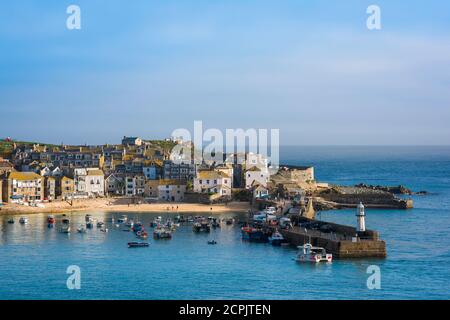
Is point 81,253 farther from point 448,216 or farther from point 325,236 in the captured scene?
point 448,216

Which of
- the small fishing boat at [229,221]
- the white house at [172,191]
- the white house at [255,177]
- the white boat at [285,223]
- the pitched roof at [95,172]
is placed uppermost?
the pitched roof at [95,172]

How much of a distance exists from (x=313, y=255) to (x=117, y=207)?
24.7 m

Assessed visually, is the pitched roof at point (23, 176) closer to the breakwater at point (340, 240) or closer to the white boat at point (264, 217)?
the white boat at point (264, 217)

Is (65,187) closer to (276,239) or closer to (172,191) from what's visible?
(172,191)

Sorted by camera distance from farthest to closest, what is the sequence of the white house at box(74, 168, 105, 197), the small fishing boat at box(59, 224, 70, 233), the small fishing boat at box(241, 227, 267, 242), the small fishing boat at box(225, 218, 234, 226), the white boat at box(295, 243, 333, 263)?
the white house at box(74, 168, 105, 197) → the small fishing boat at box(225, 218, 234, 226) → the small fishing boat at box(59, 224, 70, 233) → the small fishing boat at box(241, 227, 267, 242) → the white boat at box(295, 243, 333, 263)

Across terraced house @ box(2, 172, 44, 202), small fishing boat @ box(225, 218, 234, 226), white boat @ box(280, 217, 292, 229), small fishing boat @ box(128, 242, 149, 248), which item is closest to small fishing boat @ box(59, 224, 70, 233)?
small fishing boat @ box(128, 242, 149, 248)

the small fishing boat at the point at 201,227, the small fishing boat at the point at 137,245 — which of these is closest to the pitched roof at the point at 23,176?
the small fishing boat at the point at 201,227

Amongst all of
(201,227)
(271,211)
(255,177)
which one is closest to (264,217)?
(271,211)

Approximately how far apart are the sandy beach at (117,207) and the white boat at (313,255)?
758 inches

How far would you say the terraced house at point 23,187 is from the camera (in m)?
49.3

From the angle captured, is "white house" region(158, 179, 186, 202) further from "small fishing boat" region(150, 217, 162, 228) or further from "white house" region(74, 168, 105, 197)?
"small fishing boat" region(150, 217, 162, 228)

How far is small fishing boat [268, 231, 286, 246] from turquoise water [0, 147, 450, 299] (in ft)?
1.85

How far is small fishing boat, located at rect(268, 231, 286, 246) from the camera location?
3134 cm
